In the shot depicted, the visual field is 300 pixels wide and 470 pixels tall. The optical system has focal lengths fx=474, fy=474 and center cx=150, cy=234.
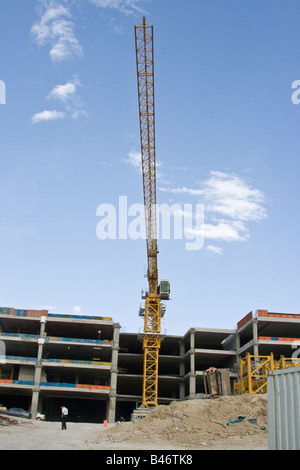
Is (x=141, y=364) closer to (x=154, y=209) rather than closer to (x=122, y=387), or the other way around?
(x=122, y=387)

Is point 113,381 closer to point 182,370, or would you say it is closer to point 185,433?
point 182,370

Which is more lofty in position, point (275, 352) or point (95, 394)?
point (275, 352)

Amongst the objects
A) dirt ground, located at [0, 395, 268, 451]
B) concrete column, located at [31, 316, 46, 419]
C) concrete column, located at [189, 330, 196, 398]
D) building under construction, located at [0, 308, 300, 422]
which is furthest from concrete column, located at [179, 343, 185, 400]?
dirt ground, located at [0, 395, 268, 451]

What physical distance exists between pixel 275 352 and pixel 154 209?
24667 mm

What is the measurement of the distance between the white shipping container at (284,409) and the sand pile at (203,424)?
7.97 metres

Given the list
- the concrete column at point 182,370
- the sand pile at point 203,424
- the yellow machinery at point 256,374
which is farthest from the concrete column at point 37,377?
the sand pile at point 203,424

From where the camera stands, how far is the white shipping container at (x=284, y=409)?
12375 mm

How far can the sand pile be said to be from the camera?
21.8 metres

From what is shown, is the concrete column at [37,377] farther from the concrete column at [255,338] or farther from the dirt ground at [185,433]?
the dirt ground at [185,433]

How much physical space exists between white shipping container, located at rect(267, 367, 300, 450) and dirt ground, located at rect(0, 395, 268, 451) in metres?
6.90

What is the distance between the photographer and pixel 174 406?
31344mm

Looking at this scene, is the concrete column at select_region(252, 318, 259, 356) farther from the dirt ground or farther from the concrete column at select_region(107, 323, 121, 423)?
the dirt ground
